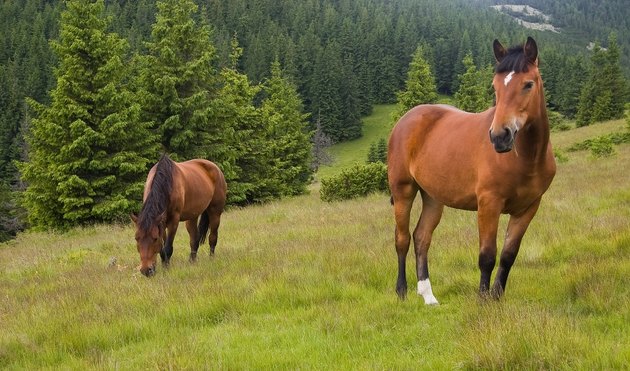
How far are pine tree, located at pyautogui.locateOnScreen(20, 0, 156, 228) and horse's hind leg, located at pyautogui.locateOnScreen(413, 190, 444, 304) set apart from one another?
1524cm

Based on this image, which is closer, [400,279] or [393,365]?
[393,365]

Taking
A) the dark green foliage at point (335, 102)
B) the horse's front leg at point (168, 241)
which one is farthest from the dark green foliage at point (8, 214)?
the dark green foliage at point (335, 102)

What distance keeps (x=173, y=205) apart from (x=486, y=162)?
5644 millimetres

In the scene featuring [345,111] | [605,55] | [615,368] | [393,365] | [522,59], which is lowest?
[345,111]

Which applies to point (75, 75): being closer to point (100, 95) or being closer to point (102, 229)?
point (100, 95)

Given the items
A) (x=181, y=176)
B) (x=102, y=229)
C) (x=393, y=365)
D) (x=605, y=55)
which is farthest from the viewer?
(x=605, y=55)

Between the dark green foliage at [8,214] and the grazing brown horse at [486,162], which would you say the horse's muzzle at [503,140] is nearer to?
the grazing brown horse at [486,162]

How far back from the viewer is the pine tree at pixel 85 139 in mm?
18609

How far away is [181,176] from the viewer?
29.4 ft

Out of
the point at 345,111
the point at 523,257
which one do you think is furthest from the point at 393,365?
the point at 345,111

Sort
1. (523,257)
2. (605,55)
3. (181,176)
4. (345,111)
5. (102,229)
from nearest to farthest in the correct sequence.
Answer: (523,257)
(181,176)
(102,229)
(605,55)
(345,111)

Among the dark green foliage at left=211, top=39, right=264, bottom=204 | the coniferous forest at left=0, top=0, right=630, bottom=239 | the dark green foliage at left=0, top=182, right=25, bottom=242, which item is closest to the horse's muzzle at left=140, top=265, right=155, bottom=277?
the coniferous forest at left=0, top=0, right=630, bottom=239

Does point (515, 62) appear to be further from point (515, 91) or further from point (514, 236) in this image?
point (514, 236)

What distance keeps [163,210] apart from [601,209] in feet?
27.5
